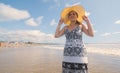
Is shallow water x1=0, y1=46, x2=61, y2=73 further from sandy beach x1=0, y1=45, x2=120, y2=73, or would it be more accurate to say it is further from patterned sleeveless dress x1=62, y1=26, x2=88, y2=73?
patterned sleeveless dress x1=62, y1=26, x2=88, y2=73

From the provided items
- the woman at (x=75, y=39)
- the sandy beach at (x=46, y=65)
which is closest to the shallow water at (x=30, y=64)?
the sandy beach at (x=46, y=65)

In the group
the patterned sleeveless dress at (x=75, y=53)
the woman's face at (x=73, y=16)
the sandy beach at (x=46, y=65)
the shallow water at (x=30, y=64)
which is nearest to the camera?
the patterned sleeveless dress at (x=75, y=53)

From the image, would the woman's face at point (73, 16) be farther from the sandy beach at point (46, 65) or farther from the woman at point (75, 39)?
the sandy beach at point (46, 65)

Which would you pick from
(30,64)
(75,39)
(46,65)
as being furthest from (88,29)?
(30,64)

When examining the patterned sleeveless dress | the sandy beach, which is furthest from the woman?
the sandy beach

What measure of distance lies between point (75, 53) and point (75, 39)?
25 cm

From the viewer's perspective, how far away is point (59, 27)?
406cm

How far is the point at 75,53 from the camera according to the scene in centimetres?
365

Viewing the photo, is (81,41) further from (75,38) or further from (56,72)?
(56,72)

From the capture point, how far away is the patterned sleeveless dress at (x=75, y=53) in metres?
3.63

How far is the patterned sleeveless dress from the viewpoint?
11.9 ft

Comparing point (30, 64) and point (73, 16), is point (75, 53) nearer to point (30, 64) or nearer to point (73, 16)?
point (73, 16)

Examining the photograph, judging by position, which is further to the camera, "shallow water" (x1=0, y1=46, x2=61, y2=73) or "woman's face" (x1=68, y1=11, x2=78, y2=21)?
"shallow water" (x1=0, y1=46, x2=61, y2=73)

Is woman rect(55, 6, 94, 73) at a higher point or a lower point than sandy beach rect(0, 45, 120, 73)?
higher
